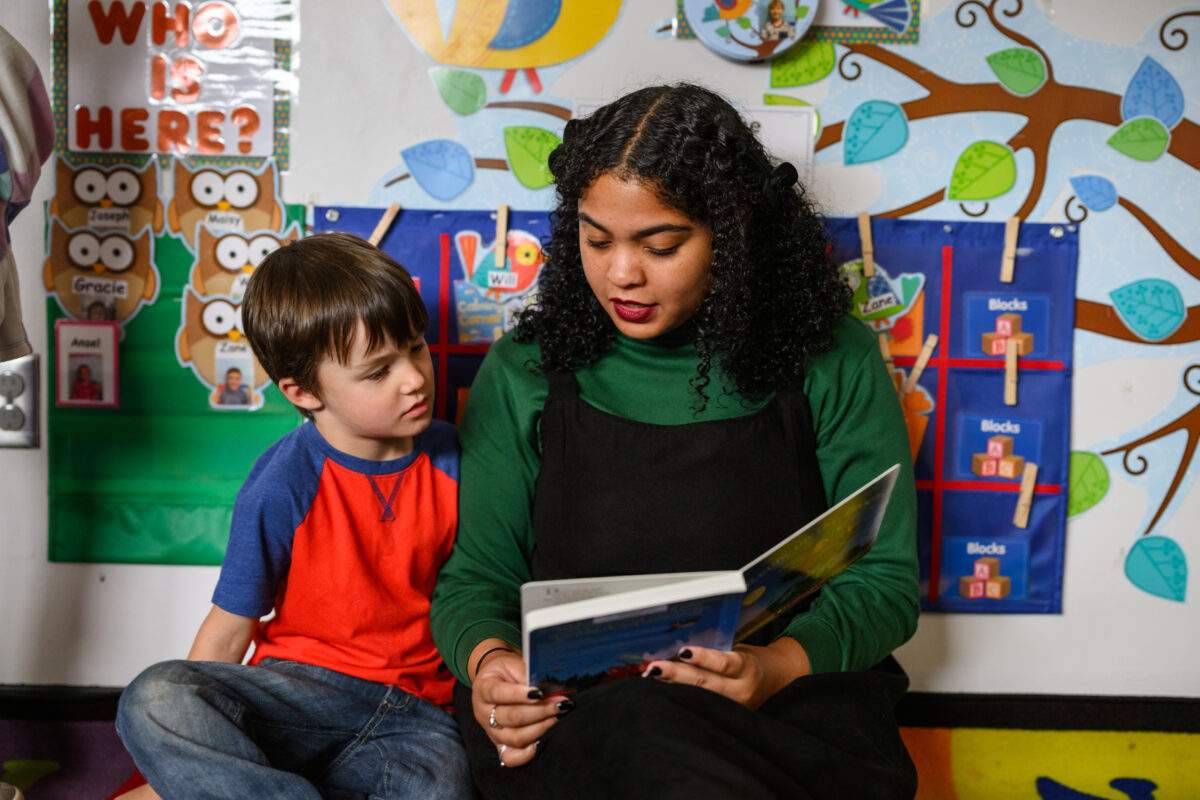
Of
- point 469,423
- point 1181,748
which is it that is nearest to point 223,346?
point 469,423

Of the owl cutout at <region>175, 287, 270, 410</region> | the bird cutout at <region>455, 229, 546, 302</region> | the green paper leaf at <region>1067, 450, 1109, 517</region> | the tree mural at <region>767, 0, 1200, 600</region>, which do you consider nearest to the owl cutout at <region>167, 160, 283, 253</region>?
the owl cutout at <region>175, 287, 270, 410</region>

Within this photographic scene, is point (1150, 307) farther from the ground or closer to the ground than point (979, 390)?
farther from the ground

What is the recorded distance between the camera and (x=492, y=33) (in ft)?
5.00

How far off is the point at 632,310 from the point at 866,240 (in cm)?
66

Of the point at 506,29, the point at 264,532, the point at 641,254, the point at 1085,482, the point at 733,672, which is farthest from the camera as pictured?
the point at 1085,482

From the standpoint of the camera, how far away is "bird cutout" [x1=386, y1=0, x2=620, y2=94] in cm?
152

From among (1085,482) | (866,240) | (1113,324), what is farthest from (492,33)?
(1085,482)

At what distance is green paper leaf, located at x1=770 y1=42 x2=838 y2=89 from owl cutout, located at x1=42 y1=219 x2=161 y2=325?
121 cm

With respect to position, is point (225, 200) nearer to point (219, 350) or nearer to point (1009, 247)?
point (219, 350)

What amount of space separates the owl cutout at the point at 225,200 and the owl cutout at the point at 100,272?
9cm

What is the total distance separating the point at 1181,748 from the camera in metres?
1.66

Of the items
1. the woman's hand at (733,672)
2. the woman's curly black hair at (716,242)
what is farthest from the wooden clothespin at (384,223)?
the woman's hand at (733,672)

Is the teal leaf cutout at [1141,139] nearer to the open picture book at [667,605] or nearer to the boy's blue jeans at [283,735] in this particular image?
the open picture book at [667,605]

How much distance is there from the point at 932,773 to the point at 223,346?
160 centimetres
